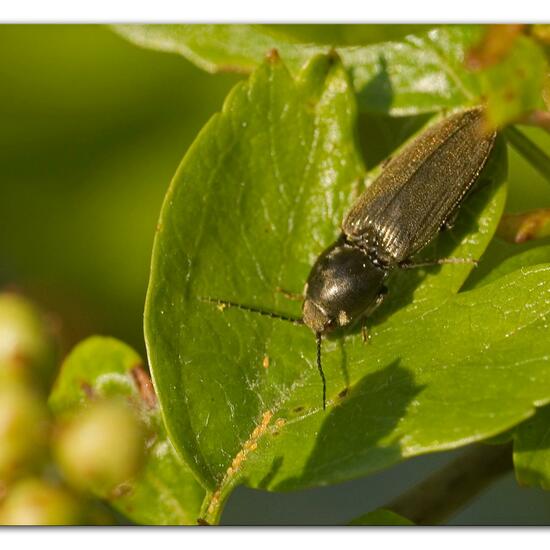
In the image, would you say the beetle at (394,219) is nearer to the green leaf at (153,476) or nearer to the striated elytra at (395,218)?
the striated elytra at (395,218)

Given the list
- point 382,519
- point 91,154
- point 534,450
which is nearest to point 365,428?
point 382,519

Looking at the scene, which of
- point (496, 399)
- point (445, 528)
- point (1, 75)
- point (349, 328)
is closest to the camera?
point (496, 399)

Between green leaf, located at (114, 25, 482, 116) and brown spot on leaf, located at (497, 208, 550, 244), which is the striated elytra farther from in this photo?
brown spot on leaf, located at (497, 208, 550, 244)

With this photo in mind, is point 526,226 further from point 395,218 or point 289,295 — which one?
point 395,218

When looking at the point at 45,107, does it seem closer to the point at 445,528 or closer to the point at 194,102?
the point at 194,102

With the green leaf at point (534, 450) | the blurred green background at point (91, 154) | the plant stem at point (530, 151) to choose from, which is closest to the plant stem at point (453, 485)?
the green leaf at point (534, 450)

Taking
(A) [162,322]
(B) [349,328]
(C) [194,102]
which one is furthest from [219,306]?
(C) [194,102]
